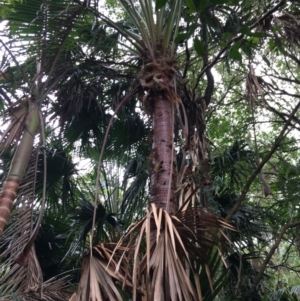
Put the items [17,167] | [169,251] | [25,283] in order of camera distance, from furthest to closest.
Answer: [25,283] < [17,167] < [169,251]

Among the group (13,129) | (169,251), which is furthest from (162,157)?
(13,129)

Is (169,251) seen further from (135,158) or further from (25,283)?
(135,158)

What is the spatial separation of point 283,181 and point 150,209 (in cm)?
257

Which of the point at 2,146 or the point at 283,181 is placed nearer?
the point at 2,146

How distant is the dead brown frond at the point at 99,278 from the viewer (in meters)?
2.41

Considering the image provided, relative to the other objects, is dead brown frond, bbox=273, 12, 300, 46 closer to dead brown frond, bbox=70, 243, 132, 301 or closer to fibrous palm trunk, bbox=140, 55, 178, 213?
fibrous palm trunk, bbox=140, 55, 178, 213

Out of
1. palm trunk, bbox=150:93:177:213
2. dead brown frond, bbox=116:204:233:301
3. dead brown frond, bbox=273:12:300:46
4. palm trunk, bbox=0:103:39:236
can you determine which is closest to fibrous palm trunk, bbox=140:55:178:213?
palm trunk, bbox=150:93:177:213

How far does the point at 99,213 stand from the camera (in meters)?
4.75

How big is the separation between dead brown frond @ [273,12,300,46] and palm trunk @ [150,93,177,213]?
1.40 meters

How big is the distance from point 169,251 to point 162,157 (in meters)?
0.94

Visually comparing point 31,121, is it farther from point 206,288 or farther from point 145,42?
point 206,288

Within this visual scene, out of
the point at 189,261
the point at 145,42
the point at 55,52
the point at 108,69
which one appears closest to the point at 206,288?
the point at 189,261

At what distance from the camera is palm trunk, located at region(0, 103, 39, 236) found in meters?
2.97

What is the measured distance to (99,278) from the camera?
248 cm
